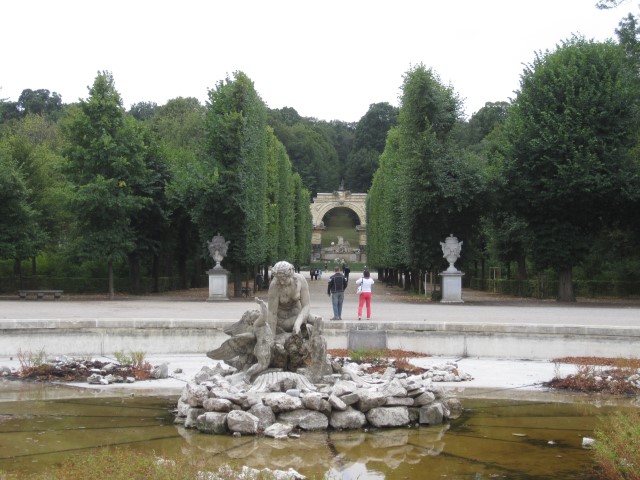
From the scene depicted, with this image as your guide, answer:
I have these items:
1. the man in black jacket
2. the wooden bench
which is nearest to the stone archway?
the wooden bench

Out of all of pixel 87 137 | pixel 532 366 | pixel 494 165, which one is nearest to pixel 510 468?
pixel 532 366

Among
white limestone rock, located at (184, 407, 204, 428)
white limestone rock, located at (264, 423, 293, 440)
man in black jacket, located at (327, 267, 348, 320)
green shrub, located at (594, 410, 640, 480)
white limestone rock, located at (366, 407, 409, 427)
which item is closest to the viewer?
green shrub, located at (594, 410, 640, 480)

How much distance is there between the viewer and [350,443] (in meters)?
9.52

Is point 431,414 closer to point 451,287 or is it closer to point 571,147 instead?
point 451,287

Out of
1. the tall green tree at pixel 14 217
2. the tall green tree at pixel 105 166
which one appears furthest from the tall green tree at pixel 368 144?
the tall green tree at pixel 105 166

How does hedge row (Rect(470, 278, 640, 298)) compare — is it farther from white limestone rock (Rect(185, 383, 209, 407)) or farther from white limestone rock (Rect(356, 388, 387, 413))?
white limestone rock (Rect(185, 383, 209, 407))

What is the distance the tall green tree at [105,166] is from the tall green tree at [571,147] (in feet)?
52.5

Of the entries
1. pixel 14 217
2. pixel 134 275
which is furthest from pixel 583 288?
pixel 14 217

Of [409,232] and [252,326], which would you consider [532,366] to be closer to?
[252,326]

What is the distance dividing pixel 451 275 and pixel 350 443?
935 inches

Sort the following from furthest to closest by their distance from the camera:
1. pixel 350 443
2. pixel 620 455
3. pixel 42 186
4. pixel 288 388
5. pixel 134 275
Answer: pixel 42 186, pixel 134 275, pixel 288 388, pixel 350 443, pixel 620 455

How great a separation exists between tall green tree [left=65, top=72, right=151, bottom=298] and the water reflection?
25303mm

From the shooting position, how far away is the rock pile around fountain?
Result: 391 inches

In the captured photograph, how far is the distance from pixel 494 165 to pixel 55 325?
22827mm
